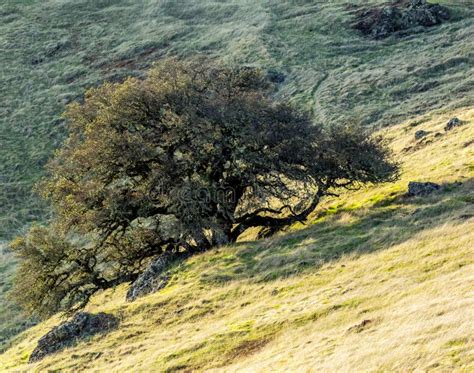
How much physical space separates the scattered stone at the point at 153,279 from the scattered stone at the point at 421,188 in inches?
479

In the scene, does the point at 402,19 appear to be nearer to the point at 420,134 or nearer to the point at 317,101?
the point at 317,101

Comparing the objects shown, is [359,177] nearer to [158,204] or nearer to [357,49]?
[158,204]

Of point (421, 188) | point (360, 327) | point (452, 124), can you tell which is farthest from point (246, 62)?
point (360, 327)

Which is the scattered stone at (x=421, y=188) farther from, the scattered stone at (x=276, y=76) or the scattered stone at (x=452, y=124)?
the scattered stone at (x=276, y=76)

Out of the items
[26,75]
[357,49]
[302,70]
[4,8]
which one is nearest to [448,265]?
[302,70]

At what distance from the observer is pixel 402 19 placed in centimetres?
7500

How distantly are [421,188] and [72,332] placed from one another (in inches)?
670

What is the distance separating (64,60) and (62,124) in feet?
70.1

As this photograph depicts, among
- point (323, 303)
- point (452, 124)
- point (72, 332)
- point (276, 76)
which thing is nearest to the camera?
point (323, 303)

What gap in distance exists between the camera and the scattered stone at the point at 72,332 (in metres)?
20.2

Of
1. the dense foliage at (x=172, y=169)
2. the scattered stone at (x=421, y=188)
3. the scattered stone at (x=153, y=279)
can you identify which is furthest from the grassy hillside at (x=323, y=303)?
the dense foliage at (x=172, y=169)

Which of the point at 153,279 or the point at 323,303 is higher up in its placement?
the point at 323,303

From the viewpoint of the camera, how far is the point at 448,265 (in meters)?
16.6

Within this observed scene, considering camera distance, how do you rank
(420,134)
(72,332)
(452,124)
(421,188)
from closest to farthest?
(72,332) → (421,188) → (452,124) → (420,134)
